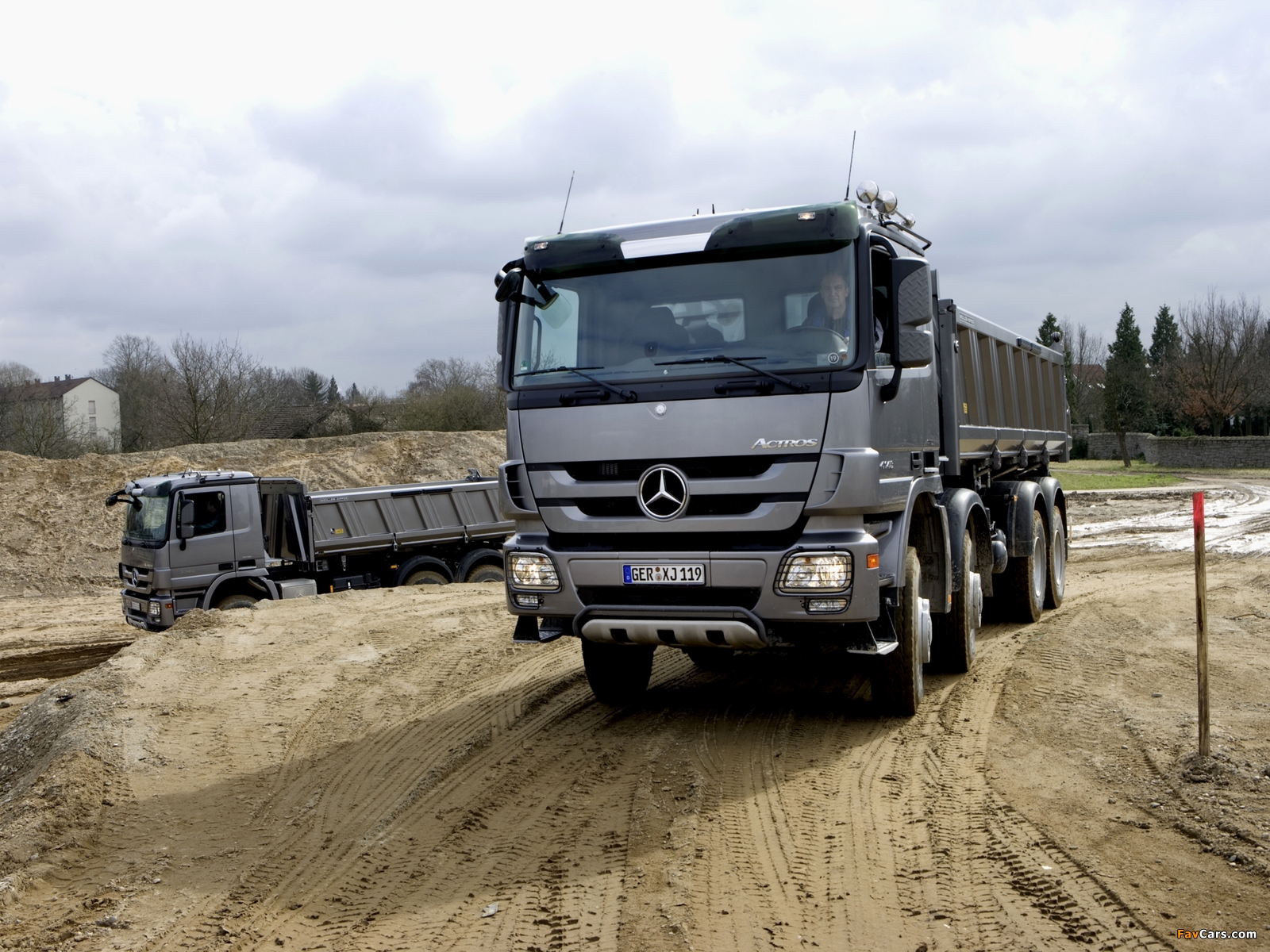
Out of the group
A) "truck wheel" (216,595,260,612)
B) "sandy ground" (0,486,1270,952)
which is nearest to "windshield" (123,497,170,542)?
"truck wheel" (216,595,260,612)

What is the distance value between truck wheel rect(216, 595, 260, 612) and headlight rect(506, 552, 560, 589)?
953 cm

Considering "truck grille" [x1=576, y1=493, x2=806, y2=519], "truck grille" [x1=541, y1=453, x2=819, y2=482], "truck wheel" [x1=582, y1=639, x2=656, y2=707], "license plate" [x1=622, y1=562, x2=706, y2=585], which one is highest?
"truck grille" [x1=541, y1=453, x2=819, y2=482]

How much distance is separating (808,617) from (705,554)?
0.65 metres

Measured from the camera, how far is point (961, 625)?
7965 millimetres

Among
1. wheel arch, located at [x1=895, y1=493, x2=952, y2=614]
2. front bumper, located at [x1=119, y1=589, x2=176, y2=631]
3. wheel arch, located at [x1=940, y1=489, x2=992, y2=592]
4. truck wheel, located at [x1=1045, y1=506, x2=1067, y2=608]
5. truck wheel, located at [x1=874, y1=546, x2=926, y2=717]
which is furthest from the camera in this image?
front bumper, located at [x1=119, y1=589, x2=176, y2=631]

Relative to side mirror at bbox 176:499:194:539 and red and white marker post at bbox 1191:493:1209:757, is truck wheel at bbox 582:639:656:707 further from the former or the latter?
side mirror at bbox 176:499:194:539

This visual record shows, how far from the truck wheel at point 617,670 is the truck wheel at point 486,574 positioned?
32.4 ft

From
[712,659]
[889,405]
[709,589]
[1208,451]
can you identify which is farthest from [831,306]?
[1208,451]

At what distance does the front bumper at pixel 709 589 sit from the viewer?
5.59 meters

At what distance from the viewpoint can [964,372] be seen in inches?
329

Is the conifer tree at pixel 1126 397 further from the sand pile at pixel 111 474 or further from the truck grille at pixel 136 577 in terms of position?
the truck grille at pixel 136 577

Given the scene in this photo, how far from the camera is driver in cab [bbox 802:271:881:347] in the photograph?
568 cm

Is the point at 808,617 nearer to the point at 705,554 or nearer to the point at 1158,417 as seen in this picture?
the point at 705,554

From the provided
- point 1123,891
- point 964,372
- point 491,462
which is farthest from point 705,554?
point 491,462
